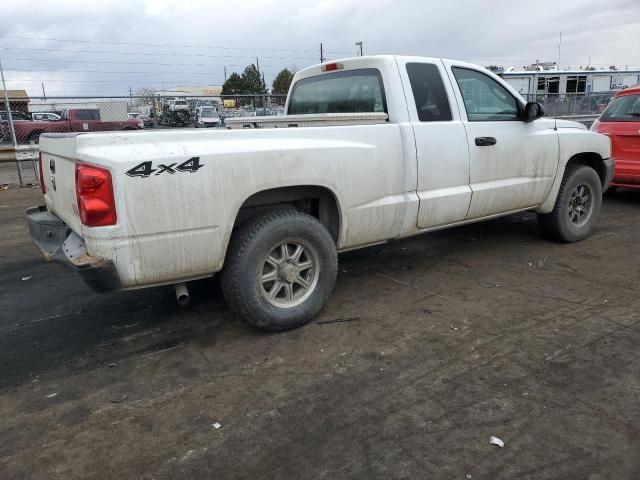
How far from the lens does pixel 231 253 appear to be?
3.54 metres

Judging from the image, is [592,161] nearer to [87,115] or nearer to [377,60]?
[377,60]

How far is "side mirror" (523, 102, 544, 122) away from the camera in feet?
16.5

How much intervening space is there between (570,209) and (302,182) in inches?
146

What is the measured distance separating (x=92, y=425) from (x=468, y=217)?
348 cm

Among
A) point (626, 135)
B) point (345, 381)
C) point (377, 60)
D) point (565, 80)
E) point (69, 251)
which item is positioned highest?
point (565, 80)

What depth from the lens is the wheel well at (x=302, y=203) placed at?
12.1ft

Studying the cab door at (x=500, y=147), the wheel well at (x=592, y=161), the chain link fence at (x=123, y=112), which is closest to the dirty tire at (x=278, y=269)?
the cab door at (x=500, y=147)

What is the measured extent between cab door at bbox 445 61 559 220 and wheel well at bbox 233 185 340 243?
1424 mm

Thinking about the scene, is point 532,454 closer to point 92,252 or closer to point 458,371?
point 458,371

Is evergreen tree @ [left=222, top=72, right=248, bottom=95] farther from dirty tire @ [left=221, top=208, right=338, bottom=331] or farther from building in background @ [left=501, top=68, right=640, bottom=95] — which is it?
dirty tire @ [left=221, top=208, right=338, bottom=331]

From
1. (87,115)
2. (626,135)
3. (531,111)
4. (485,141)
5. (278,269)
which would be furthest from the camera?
(87,115)

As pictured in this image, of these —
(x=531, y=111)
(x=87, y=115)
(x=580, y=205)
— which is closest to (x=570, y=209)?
(x=580, y=205)

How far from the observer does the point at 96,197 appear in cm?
297

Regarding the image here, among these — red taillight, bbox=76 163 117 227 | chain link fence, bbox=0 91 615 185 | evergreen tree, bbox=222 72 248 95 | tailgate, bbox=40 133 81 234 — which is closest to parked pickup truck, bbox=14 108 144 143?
chain link fence, bbox=0 91 615 185
